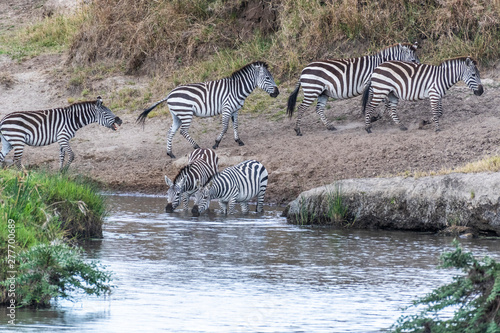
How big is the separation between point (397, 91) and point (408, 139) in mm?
1206

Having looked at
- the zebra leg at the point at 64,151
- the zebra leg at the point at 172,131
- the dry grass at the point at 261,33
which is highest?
the dry grass at the point at 261,33

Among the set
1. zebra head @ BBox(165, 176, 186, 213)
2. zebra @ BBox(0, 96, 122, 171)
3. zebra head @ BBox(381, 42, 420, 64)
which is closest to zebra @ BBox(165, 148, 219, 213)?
zebra head @ BBox(165, 176, 186, 213)

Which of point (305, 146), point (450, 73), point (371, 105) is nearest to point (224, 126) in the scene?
point (305, 146)

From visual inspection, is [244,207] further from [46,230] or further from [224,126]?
[46,230]

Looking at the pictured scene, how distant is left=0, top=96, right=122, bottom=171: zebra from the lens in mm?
14867

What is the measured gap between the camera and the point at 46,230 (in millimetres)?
7734

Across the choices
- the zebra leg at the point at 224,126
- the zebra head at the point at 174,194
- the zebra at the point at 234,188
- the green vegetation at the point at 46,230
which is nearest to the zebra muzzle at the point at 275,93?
the zebra leg at the point at 224,126

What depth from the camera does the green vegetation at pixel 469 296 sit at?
16.5 ft

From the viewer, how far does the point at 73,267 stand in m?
6.56

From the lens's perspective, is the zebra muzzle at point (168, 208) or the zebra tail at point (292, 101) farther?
the zebra tail at point (292, 101)

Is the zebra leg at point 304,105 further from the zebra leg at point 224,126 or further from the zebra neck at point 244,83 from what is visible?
the zebra leg at point 224,126

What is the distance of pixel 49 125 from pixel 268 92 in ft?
14.0

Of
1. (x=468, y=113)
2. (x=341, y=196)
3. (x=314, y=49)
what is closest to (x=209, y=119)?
(x=314, y=49)

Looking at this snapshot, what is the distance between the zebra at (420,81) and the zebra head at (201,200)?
4.23 m
